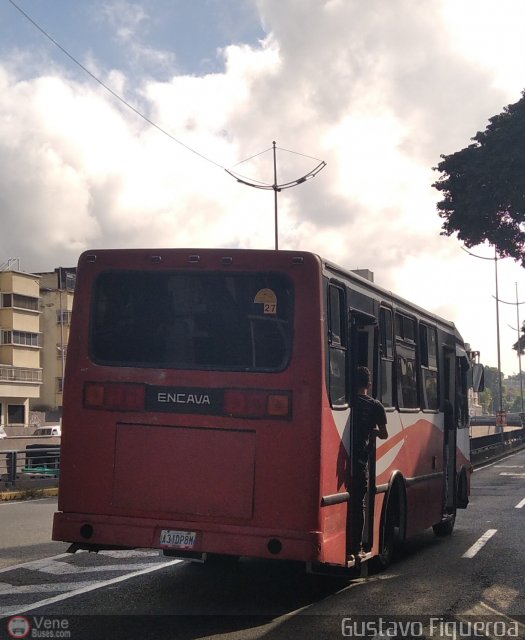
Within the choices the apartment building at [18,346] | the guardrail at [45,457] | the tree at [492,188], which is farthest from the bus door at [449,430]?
the apartment building at [18,346]

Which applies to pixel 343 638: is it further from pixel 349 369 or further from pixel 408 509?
pixel 408 509

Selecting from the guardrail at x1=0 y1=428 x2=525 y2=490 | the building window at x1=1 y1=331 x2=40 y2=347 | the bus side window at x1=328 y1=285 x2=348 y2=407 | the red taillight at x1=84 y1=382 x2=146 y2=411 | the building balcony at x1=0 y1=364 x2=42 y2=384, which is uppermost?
the building window at x1=1 y1=331 x2=40 y2=347

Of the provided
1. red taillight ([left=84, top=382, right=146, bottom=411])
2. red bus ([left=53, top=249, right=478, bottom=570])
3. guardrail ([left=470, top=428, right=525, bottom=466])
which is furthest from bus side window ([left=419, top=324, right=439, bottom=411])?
guardrail ([left=470, top=428, right=525, bottom=466])

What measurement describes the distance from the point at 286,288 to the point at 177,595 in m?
3.16

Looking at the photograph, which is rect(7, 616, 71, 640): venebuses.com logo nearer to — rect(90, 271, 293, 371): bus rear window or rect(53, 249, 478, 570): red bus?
rect(53, 249, 478, 570): red bus

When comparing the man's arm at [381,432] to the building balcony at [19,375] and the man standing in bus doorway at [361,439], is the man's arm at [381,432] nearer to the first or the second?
the man standing in bus doorway at [361,439]

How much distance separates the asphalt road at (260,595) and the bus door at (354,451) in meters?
0.60

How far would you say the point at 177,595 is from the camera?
8781 mm

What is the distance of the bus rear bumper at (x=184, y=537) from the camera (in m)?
7.61

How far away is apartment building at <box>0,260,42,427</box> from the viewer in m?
75.4

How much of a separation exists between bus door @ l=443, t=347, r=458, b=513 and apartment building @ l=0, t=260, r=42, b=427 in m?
64.1

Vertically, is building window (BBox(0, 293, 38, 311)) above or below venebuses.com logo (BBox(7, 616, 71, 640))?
above

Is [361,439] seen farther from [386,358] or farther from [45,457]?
[45,457]

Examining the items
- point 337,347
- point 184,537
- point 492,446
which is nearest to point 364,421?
point 337,347
